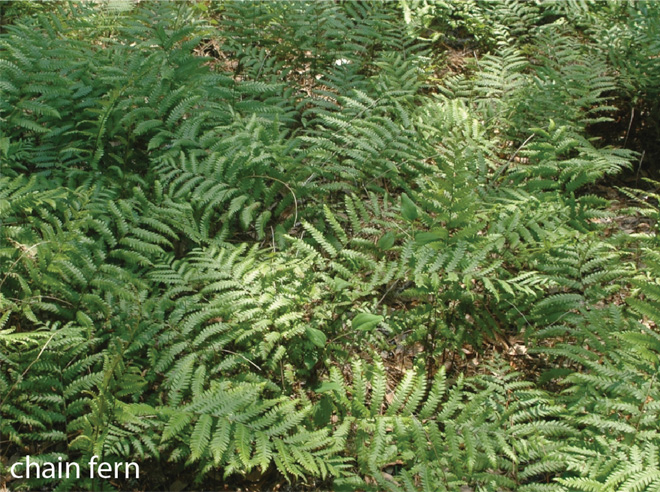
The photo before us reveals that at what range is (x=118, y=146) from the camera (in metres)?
4.31

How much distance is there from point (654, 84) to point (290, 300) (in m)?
4.10

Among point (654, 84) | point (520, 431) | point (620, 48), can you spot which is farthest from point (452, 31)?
point (520, 431)

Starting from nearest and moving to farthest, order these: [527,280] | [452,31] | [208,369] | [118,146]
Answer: [208,369] < [527,280] < [118,146] < [452,31]

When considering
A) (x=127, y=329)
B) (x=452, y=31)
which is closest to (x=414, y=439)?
(x=127, y=329)

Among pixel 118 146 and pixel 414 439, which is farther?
pixel 118 146

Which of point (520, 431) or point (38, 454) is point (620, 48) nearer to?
point (520, 431)

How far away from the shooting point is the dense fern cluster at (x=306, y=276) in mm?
2709


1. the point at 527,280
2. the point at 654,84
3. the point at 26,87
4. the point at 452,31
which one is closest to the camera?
the point at 527,280

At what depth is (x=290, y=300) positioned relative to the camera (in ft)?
10.5

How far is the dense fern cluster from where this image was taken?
2.71 meters

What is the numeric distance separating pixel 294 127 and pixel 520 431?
3286mm

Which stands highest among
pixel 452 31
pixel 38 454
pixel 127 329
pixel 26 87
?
Answer: pixel 452 31

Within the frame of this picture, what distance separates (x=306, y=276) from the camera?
3.34 metres

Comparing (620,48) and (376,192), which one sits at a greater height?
(620,48)
